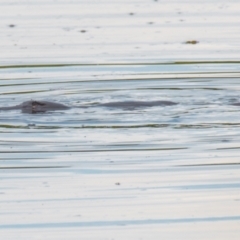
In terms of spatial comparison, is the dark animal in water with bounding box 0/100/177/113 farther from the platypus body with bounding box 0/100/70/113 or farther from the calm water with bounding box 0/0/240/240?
the calm water with bounding box 0/0/240/240

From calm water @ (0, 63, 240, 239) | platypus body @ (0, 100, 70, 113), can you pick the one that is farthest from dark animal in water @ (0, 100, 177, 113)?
calm water @ (0, 63, 240, 239)

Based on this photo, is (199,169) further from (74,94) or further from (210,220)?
(74,94)

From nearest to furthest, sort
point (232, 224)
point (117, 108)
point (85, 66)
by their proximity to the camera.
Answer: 1. point (232, 224)
2. point (117, 108)
3. point (85, 66)

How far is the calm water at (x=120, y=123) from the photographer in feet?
31.7

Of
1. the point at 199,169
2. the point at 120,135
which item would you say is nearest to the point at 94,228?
the point at 199,169

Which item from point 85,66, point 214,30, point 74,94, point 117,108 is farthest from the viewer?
point 214,30

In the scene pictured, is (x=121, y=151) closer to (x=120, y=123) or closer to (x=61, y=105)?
(x=120, y=123)

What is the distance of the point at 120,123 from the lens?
43.6 ft

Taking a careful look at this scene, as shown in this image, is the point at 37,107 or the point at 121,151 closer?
the point at 121,151

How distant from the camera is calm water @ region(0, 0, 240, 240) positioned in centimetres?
966

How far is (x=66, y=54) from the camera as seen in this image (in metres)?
17.6

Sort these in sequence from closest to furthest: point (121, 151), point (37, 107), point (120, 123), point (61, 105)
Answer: point (121, 151) → point (120, 123) → point (37, 107) → point (61, 105)

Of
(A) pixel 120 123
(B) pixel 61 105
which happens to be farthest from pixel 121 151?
(B) pixel 61 105

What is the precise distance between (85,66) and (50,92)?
5.43 feet
